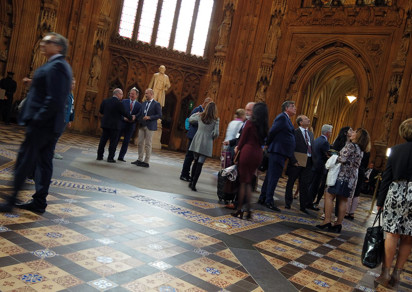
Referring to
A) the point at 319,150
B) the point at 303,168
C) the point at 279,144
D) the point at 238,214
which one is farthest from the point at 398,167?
the point at 319,150

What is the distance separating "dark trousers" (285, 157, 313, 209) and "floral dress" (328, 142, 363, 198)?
Answer: 1.58 meters

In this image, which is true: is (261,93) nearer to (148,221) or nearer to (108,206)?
(108,206)

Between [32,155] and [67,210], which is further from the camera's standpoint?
[67,210]

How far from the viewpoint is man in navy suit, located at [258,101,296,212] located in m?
6.68

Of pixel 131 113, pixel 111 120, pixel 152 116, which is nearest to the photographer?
pixel 111 120

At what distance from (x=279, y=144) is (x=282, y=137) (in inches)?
5.5

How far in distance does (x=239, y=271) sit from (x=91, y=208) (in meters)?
2.02

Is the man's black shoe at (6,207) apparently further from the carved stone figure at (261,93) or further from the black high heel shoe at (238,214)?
the carved stone figure at (261,93)

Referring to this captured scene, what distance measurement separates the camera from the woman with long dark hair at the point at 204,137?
705cm

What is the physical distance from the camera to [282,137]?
22.1ft

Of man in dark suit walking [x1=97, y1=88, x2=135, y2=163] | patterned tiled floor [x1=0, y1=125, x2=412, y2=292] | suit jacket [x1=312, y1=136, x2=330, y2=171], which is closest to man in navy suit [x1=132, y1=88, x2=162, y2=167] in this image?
man in dark suit walking [x1=97, y1=88, x2=135, y2=163]

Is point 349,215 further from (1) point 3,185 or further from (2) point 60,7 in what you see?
(2) point 60,7

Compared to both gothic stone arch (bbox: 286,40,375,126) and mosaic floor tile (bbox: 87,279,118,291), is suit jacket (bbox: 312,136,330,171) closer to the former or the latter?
mosaic floor tile (bbox: 87,279,118,291)

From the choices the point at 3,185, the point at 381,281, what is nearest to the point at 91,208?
the point at 3,185
